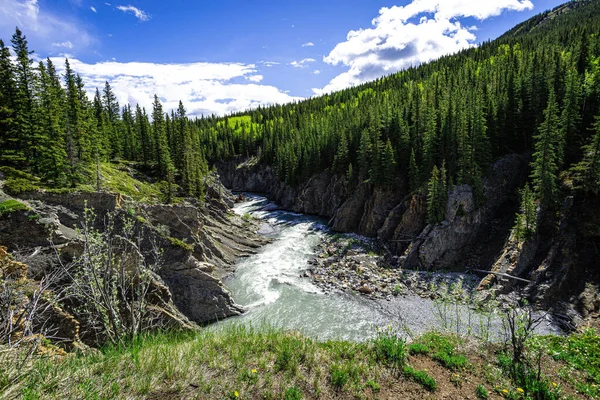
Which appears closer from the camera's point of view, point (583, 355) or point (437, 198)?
point (583, 355)

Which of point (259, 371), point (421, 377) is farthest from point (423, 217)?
point (259, 371)

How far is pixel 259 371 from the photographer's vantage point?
8609 mm

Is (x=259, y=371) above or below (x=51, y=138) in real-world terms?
below

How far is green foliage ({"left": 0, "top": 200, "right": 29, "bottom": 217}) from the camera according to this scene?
1967 cm

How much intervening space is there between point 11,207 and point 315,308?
2476cm

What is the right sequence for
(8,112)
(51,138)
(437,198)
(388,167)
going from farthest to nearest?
(388,167) < (437,198) < (51,138) < (8,112)

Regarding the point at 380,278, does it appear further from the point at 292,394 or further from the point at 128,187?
the point at 128,187

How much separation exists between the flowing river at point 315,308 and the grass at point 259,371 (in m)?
7.65

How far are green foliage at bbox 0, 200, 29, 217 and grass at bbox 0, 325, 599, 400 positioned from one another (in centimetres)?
1799

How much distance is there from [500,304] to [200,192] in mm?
45551

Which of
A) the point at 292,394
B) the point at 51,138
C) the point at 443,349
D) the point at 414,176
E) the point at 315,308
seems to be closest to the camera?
the point at 292,394

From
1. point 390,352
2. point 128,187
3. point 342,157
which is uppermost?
point 342,157

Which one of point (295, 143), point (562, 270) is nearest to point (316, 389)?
point (562, 270)

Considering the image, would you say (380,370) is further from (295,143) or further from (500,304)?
(295,143)
